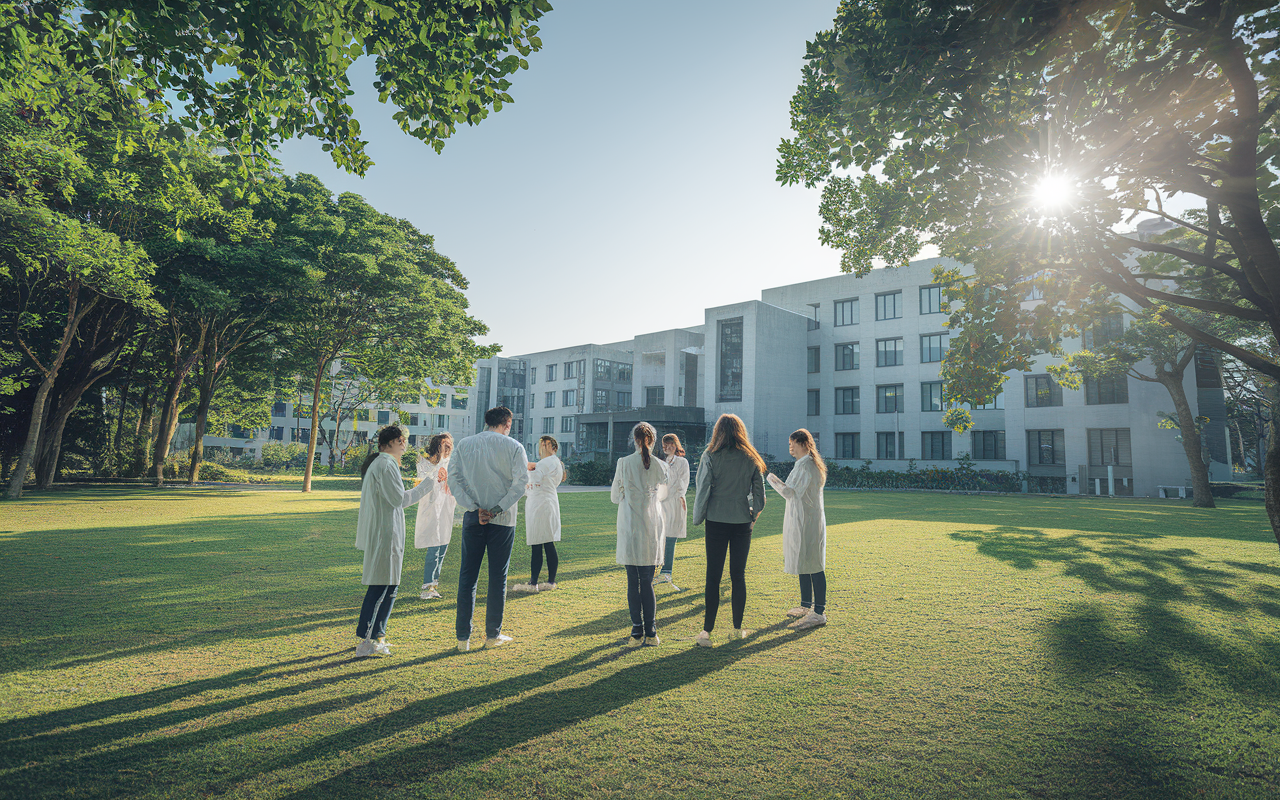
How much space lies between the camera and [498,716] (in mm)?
3979

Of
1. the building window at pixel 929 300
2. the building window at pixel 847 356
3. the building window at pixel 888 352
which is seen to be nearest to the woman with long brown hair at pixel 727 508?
the building window at pixel 929 300

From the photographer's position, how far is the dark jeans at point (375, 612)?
5184mm

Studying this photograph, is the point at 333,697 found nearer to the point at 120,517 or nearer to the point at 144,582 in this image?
the point at 144,582

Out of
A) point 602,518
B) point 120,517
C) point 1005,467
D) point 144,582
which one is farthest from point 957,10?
point 1005,467

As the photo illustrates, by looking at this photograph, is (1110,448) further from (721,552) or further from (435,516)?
(435,516)

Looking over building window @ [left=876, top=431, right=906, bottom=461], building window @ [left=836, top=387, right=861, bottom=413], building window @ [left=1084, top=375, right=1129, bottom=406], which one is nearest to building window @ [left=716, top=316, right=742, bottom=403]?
building window @ [left=836, top=387, right=861, bottom=413]

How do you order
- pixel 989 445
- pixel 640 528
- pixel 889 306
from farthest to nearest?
pixel 889 306
pixel 989 445
pixel 640 528

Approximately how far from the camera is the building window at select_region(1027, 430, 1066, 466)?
33.2m

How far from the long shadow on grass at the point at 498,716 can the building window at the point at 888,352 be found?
38909 millimetres

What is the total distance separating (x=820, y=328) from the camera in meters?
44.0

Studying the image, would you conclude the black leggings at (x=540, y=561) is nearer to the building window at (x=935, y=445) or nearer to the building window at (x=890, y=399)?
the building window at (x=935, y=445)

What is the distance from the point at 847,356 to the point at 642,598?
4038 cm

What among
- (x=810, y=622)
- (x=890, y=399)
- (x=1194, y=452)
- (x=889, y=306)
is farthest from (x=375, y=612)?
(x=889, y=306)

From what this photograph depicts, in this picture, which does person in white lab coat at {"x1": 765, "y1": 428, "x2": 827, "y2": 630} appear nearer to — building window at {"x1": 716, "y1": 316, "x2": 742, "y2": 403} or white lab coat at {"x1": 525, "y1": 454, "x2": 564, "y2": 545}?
white lab coat at {"x1": 525, "y1": 454, "x2": 564, "y2": 545}
